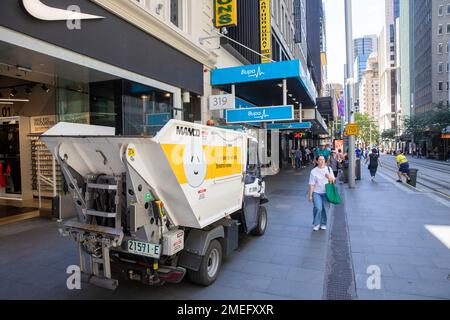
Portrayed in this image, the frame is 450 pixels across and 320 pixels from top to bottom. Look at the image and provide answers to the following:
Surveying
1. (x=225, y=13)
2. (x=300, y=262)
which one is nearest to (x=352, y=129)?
(x=225, y=13)

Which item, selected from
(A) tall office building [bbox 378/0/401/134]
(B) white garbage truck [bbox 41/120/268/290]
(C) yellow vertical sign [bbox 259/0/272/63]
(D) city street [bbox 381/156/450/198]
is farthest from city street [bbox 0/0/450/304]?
(A) tall office building [bbox 378/0/401/134]

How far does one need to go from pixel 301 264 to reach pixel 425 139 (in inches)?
2296

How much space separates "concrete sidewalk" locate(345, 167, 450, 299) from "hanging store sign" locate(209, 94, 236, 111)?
218 inches

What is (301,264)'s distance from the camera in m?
5.27

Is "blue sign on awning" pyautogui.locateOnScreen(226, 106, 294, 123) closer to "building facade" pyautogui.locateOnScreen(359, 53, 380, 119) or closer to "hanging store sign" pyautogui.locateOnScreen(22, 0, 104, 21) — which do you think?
"hanging store sign" pyautogui.locateOnScreen(22, 0, 104, 21)

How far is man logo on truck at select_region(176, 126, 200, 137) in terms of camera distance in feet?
12.1

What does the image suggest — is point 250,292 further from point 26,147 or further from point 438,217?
point 26,147

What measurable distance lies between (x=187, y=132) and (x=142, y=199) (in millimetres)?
964

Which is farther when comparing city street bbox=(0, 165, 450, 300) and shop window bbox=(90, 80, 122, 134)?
shop window bbox=(90, 80, 122, 134)

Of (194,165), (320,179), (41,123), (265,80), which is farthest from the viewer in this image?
(265,80)

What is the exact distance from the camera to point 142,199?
3.67 meters

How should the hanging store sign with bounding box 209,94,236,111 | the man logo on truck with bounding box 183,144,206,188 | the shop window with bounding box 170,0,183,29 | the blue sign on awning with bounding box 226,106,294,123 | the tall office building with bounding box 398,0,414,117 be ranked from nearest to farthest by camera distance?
the man logo on truck with bounding box 183,144,206,188
the blue sign on awning with bounding box 226,106,294,123
the shop window with bounding box 170,0,183,29
the hanging store sign with bounding box 209,94,236,111
the tall office building with bounding box 398,0,414,117

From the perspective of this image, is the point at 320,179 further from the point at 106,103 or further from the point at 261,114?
the point at 106,103

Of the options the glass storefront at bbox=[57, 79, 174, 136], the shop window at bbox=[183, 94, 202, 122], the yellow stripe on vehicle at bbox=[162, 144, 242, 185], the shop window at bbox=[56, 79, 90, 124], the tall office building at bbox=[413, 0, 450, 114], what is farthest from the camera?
the tall office building at bbox=[413, 0, 450, 114]
